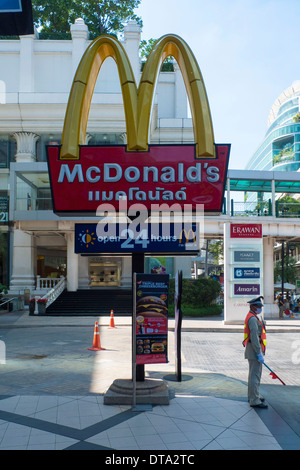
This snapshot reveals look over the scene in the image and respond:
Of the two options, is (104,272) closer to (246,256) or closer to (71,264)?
(71,264)

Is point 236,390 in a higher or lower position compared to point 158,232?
lower

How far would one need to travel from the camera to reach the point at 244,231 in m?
24.0

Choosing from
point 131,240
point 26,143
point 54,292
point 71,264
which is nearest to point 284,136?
point 26,143

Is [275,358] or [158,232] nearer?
[158,232]

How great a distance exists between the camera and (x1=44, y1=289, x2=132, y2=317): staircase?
28.1m

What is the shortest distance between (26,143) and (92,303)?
46.9 feet

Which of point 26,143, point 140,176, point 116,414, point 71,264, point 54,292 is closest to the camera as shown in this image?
point 116,414

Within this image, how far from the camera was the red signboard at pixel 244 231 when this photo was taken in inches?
943

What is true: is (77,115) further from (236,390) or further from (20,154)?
(20,154)

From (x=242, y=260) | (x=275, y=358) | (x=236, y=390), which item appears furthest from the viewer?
(x=242, y=260)

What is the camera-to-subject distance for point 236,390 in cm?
962

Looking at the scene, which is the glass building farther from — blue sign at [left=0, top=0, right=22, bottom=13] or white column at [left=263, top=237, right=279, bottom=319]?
blue sign at [left=0, top=0, right=22, bottom=13]
